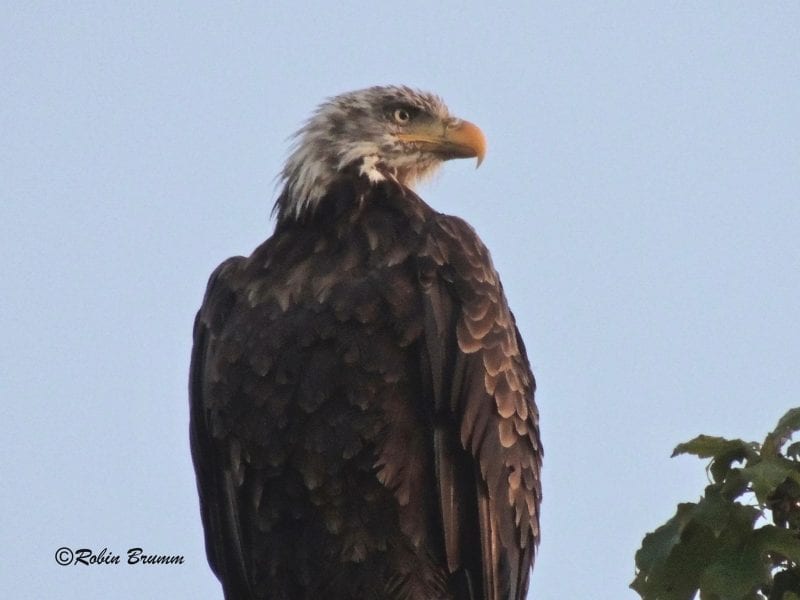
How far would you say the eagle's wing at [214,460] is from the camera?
20.8ft

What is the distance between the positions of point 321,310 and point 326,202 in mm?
756

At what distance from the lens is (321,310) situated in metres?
5.99

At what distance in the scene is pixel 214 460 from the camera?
21.1ft

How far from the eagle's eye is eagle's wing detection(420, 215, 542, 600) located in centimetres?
96

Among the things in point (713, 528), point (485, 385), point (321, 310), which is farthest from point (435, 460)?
point (713, 528)

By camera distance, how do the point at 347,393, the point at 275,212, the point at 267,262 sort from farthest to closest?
the point at 275,212
the point at 267,262
the point at 347,393

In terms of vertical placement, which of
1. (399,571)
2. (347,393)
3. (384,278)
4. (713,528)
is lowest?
(713,528)

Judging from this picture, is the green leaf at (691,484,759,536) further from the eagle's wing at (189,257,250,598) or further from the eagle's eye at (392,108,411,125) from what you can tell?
the eagle's eye at (392,108,411,125)

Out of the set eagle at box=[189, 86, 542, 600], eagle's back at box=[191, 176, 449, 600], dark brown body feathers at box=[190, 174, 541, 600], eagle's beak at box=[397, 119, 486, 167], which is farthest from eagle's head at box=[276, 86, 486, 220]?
eagle's back at box=[191, 176, 449, 600]

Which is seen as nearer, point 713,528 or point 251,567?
point 713,528

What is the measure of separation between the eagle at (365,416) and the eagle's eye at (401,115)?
2.48 ft

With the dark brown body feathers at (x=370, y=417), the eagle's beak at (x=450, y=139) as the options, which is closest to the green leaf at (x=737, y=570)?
the dark brown body feathers at (x=370, y=417)

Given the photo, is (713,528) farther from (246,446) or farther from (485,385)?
(246,446)

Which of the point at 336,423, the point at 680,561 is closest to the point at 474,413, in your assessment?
the point at 336,423
